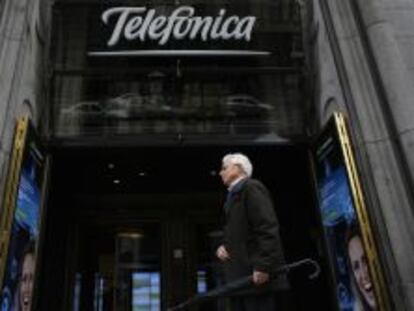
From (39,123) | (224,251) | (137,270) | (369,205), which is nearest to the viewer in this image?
(224,251)

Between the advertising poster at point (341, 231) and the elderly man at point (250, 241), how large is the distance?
2580 mm

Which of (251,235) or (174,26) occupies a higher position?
(174,26)

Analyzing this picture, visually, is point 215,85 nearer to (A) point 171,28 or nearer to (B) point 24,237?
(A) point 171,28

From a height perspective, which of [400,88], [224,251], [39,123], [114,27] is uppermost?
[114,27]

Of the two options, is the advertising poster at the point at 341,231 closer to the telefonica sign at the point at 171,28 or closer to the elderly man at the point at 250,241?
the telefonica sign at the point at 171,28

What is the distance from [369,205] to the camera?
6645 mm

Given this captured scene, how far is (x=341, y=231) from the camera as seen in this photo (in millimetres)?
7387

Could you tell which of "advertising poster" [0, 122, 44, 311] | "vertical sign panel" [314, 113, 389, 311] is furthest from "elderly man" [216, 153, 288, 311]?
"advertising poster" [0, 122, 44, 311]

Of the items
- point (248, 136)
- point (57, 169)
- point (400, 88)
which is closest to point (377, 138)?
point (400, 88)

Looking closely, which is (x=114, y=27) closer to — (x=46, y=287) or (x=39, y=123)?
(x=39, y=123)

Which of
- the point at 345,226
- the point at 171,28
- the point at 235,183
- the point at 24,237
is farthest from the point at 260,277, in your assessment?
the point at 171,28

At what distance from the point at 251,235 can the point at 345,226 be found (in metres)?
3.21

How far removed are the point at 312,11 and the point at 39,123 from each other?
468 cm

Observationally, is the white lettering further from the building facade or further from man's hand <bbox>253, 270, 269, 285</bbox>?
man's hand <bbox>253, 270, 269, 285</bbox>
